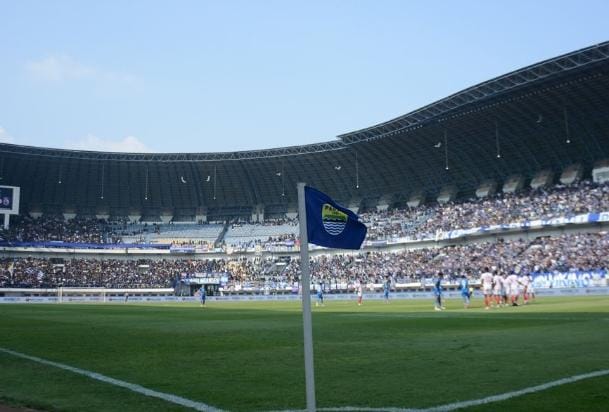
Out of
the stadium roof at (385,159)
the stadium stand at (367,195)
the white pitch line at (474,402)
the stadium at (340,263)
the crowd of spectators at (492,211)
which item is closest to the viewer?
the white pitch line at (474,402)

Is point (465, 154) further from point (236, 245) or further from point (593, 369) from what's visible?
point (593, 369)

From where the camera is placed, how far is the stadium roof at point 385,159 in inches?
2347

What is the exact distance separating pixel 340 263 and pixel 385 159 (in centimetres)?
1421

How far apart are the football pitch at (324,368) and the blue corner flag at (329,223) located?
1970 millimetres

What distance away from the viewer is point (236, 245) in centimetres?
9369

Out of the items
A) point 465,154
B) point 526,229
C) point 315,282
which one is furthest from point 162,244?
point 526,229

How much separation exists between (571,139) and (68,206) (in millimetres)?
71749

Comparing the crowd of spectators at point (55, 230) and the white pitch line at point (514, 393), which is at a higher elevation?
the crowd of spectators at point (55, 230)

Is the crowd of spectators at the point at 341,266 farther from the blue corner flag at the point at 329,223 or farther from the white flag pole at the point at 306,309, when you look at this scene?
the white flag pole at the point at 306,309

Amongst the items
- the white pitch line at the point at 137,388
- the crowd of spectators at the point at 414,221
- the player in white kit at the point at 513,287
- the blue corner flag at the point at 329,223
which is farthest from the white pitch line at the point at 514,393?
the crowd of spectators at the point at 414,221

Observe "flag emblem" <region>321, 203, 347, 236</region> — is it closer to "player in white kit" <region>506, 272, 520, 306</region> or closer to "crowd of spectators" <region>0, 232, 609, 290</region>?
"player in white kit" <region>506, 272, 520, 306</region>

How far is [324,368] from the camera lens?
10.5 meters

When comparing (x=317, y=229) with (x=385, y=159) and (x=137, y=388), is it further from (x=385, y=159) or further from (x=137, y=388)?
(x=385, y=159)

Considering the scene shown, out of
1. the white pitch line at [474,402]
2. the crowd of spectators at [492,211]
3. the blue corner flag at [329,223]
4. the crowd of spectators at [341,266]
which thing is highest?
the crowd of spectators at [492,211]
